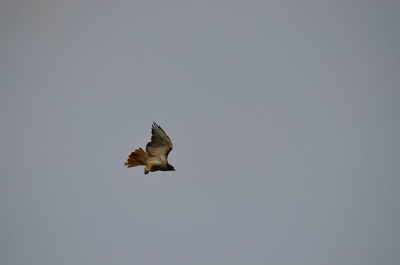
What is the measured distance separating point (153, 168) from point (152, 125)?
168 centimetres

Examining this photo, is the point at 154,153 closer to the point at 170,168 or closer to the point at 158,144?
the point at 158,144

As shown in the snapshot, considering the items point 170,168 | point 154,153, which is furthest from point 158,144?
point 170,168

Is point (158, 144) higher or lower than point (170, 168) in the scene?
higher

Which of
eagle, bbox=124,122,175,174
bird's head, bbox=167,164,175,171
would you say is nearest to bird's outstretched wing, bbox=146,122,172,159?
eagle, bbox=124,122,175,174

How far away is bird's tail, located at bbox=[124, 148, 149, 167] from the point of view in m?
33.5

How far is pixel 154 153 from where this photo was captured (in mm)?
33938

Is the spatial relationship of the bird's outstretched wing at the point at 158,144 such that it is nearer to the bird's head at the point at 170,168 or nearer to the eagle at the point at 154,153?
the eagle at the point at 154,153

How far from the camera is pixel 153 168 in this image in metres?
34.0

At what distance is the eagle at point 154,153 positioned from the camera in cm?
3359

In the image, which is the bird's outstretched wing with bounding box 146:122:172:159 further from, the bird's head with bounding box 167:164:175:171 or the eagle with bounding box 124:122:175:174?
the bird's head with bounding box 167:164:175:171

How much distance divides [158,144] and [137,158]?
3.30 feet

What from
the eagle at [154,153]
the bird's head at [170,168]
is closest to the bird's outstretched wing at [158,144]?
the eagle at [154,153]

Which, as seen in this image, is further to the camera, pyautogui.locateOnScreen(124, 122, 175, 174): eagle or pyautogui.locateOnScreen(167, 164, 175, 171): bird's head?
pyautogui.locateOnScreen(167, 164, 175, 171): bird's head

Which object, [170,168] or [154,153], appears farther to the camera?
[170,168]
